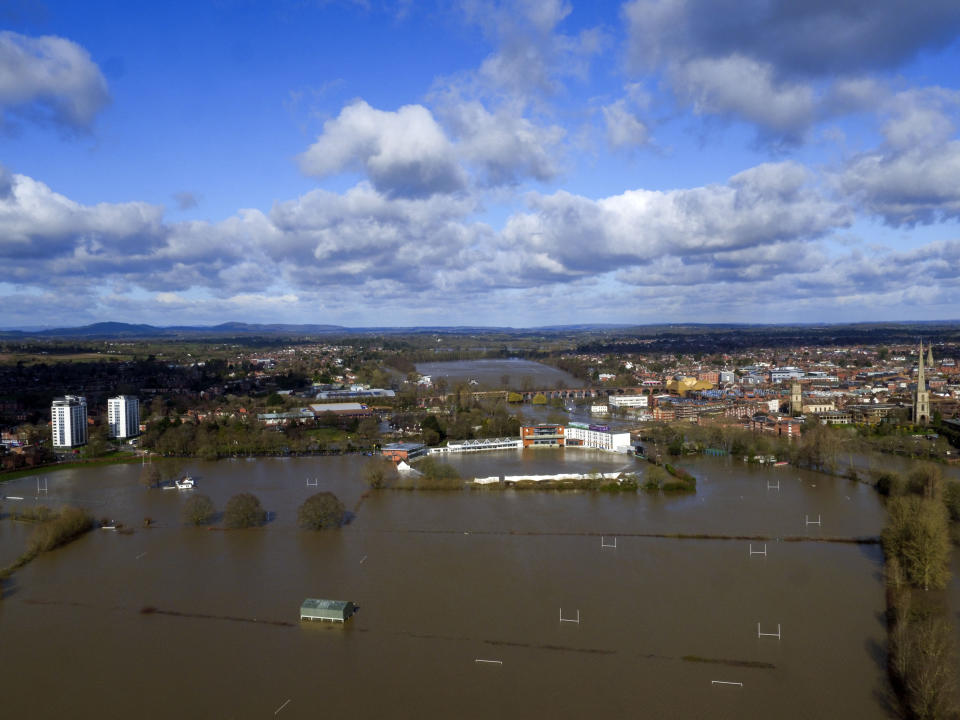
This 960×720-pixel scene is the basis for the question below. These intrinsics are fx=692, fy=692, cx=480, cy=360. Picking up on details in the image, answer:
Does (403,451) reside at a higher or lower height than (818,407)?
lower

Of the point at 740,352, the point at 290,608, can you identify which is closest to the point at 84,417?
the point at 290,608

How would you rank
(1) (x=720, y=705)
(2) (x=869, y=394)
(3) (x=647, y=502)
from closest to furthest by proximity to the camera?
(1) (x=720, y=705), (3) (x=647, y=502), (2) (x=869, y=394)

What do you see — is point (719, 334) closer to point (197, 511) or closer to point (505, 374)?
point (505, 374)

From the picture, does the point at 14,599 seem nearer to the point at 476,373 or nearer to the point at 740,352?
the point at 476,373

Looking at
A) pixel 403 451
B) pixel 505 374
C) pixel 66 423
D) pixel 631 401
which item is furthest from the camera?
pixel 505 374

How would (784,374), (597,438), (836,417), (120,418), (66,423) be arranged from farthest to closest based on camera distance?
(784,374) < (836,417) < (120,418) < (66,423) < (597,438)

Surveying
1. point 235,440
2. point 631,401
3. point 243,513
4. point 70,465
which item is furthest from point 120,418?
point 631,401

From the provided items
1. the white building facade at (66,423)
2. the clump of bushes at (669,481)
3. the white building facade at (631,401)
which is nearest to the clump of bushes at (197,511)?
the clump of bushes at (669,481)
